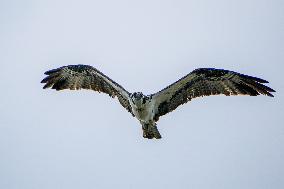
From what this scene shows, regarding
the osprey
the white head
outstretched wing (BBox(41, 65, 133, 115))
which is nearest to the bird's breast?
the osprey

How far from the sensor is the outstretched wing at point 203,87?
13797mm

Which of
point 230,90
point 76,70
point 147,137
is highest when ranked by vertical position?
point 76,70

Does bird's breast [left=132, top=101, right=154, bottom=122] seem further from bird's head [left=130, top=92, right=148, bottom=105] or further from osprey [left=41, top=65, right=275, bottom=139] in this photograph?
bird's head [left=130, top=92, right=148, bottom=105]

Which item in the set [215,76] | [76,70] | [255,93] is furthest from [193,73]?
[76,70]

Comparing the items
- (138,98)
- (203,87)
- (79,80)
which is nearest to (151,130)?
(138,98)

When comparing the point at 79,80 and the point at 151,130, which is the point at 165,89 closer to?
the point at 151,130

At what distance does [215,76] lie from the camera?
14031 mm

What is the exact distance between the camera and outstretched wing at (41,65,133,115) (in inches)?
578

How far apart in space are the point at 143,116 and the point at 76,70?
251cm

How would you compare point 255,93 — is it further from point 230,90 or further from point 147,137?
point 147,137

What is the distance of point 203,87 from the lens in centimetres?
1416

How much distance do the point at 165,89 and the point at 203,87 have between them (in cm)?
103

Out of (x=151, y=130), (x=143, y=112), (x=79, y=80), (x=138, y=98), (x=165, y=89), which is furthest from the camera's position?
(x=79, y=80)

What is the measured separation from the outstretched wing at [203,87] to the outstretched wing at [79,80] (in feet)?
3.83
